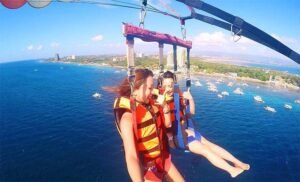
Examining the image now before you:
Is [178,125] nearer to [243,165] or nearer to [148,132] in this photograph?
[148,132]

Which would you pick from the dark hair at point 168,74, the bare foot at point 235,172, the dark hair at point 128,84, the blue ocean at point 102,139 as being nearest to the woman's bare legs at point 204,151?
the bare foot at point 235,172

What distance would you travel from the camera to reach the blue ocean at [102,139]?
90.9ft

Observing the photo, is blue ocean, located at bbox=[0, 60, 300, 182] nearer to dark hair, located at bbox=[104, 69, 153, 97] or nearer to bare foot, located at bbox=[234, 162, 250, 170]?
bare foot, located at bbox=[234, 162, 250, 170]

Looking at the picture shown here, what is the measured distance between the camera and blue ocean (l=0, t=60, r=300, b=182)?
90.9 ft

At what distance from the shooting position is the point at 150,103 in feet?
14.7

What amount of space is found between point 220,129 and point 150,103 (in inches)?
1540

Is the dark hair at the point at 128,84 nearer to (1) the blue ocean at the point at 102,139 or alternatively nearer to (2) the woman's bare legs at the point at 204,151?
(2) the woman's bare legs at the point at 204,151

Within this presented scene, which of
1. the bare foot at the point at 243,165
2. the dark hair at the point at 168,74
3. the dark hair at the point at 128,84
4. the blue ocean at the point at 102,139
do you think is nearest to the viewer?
the dark hair at the point at 128,84

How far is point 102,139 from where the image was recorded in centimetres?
3562

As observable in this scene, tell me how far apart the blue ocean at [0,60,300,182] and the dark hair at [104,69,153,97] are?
22.2 meters

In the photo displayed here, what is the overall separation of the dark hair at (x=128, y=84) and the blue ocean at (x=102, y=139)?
873 inches

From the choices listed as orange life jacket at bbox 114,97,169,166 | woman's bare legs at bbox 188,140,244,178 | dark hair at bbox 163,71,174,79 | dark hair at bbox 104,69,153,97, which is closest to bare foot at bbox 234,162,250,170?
woman's bare legs at bbox 188,140,244,178

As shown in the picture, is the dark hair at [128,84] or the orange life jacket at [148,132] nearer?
the dark hair at [128,84]

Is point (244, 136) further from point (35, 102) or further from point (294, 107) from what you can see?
point (35, 102)
